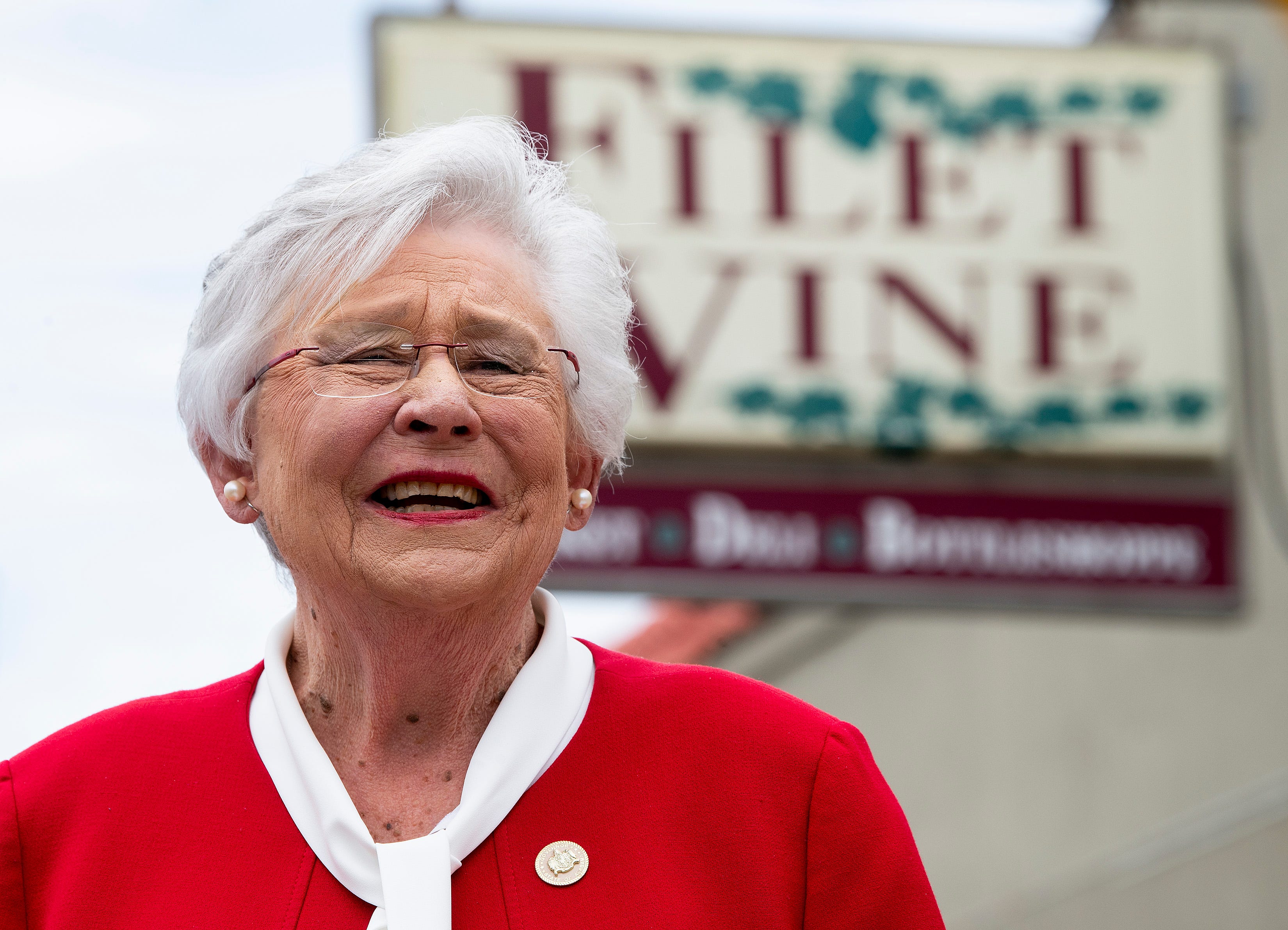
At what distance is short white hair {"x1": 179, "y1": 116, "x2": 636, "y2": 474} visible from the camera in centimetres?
206

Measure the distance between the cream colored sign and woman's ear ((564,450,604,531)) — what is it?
2.93 meters

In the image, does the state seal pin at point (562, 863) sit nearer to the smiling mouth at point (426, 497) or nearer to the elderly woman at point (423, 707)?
the elderly woman at point (423, 707)

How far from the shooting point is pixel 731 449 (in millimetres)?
5156

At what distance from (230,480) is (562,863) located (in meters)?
0.64

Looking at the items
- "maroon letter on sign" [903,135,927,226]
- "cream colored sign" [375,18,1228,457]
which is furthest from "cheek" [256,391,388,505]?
"maroon letter on sign" [903,135,927,226]

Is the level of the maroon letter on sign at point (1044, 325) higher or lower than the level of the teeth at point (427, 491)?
lower

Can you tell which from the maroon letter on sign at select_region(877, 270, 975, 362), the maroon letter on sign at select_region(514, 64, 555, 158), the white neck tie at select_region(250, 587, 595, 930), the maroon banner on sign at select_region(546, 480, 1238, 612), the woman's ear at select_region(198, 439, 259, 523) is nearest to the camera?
the white neck tie at select_region(250, 587, 595, 930)

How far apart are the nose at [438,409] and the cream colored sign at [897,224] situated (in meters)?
3.21

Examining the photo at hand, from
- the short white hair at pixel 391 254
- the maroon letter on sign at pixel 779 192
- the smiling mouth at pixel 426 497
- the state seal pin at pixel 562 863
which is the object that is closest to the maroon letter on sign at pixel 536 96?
the maroon letter on sign at pixel 779 192

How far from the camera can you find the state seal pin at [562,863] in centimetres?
192

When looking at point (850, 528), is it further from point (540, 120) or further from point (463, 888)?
point (463, 888)

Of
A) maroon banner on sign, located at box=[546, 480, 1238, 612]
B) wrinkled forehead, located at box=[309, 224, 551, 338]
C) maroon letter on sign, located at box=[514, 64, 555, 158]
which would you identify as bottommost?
maroon banner on sign, located at box=[546, 480, 1238, 612]

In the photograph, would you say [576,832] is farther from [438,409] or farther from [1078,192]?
[1078,192]

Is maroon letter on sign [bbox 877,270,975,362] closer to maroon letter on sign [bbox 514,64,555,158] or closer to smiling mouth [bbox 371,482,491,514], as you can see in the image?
maroon letter on sign [bbox 514,64,555,158]
